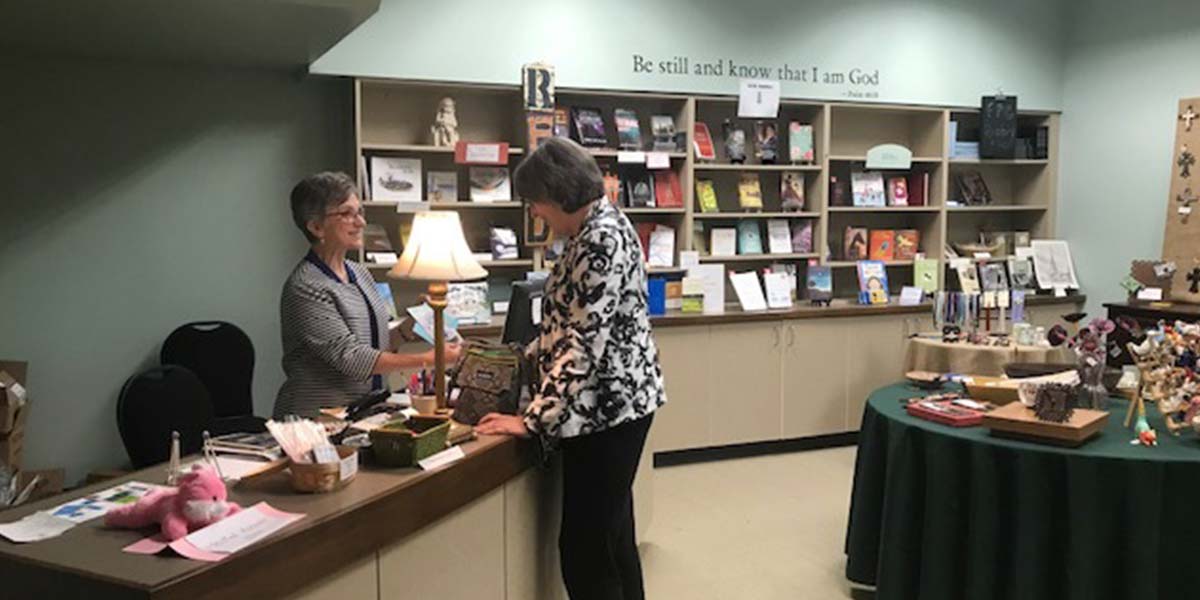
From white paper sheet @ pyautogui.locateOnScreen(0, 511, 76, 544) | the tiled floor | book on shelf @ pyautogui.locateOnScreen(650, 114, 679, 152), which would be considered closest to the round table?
the tiled floor

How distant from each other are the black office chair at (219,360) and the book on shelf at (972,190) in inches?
189

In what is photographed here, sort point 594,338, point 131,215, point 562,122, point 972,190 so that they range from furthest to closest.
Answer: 1. point 972,190
2. point 562,122
3. point 131,215
4. point 594,338

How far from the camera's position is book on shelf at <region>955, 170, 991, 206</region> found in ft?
20.4

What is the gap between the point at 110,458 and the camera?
4.51 meters

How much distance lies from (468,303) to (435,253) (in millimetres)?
2341

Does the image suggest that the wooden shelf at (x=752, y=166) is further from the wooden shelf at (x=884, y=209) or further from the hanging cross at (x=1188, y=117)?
the hanging cross at (x=1188, y=117)

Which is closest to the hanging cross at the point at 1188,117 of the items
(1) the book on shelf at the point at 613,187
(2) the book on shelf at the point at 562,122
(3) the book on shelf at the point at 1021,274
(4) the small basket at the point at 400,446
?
(3) the book on shelf at the point at 1021,274

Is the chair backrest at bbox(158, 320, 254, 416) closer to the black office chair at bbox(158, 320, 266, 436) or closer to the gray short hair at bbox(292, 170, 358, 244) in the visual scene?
the black office chair at bbox(158, 320, 266, 436)

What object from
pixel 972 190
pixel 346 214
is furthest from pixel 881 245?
pixel 346 214

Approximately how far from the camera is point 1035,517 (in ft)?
8.60

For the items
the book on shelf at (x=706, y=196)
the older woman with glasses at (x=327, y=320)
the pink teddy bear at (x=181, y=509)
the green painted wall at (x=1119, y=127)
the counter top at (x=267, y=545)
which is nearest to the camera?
the counter top at (x=267, y=545)

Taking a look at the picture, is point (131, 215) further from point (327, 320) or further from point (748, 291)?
point (748, 291)

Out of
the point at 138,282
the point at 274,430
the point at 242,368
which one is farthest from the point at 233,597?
the point at 138,282

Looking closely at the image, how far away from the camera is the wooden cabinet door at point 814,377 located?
537 cm
